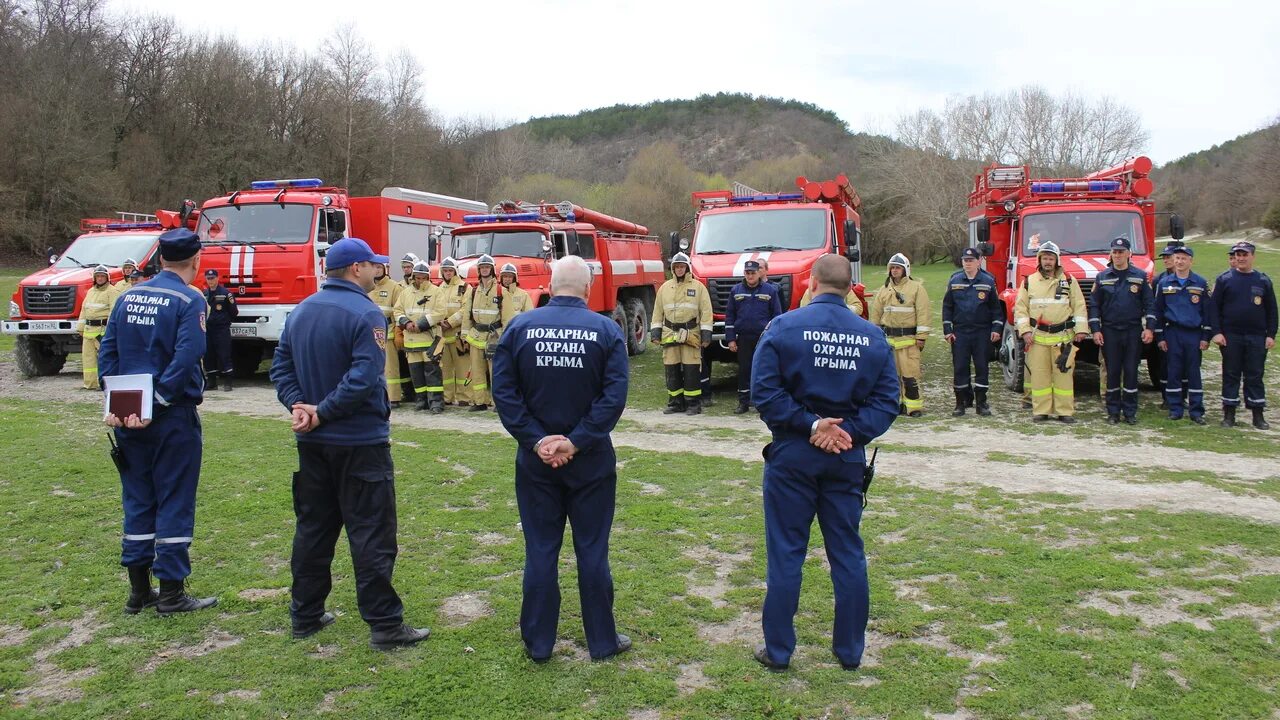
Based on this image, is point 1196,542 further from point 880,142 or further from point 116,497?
point 880,142

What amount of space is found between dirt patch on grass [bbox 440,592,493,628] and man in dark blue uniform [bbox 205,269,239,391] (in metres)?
9.53

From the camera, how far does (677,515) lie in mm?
6414

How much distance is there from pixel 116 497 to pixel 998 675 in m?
6.36

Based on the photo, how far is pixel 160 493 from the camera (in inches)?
184

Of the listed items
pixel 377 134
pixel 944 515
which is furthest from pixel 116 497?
pixel 377 134

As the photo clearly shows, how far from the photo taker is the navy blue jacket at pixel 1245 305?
974 centimetres

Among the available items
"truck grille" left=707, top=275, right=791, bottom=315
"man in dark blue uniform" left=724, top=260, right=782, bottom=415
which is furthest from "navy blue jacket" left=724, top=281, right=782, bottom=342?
"truck grille" left=707, top=275, right=791, bottom=315

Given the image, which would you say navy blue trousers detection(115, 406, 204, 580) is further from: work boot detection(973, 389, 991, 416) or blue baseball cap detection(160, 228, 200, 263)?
work boot detection(973, 389, 991, 416)

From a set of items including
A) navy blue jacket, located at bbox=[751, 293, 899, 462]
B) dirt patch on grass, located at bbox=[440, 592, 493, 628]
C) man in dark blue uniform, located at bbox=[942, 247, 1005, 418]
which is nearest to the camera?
navy blue jacket, located at bbox=[751, 293, 899, 462]

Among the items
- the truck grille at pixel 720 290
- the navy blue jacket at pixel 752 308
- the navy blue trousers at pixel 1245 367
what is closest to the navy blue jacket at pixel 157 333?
the navy blue jacket at pixel 752 308

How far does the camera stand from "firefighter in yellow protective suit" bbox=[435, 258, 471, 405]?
11.6 metres

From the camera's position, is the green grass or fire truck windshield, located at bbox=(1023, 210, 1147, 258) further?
fire truck windshield, located at bbox=(1023, 210, 1147, 258)

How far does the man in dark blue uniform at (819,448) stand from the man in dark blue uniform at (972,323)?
279 inches

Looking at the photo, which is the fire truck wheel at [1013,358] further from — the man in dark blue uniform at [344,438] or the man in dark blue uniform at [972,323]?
the man in dark blue uniform at [344,438]
